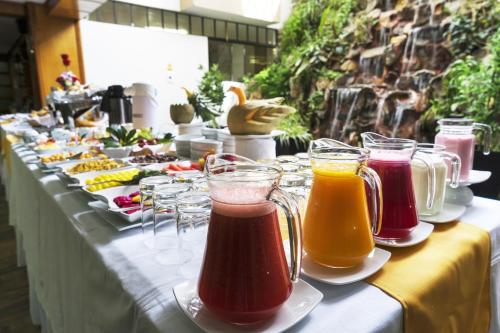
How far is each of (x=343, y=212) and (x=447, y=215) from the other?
0.30m

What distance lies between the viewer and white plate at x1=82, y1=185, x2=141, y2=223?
611 mm

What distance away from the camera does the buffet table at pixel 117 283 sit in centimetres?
37

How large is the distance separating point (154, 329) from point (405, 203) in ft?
1.27

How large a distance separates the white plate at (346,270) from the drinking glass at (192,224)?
16 cm

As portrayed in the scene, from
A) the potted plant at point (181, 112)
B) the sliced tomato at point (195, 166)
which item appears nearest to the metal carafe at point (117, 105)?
the potted plant at point (181, 112)

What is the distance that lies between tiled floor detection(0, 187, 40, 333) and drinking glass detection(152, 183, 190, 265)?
3.67 ft

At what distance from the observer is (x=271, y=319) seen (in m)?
0.34

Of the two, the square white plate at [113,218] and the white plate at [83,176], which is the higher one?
the white plate at [83,176]

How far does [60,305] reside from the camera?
772 millimetres

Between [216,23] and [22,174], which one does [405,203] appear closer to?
[22,174]

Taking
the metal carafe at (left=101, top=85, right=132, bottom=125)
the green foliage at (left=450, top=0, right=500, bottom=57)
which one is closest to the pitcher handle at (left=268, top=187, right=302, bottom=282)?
the metal carafe at (left=101, top=85, right=132, bottom=125)

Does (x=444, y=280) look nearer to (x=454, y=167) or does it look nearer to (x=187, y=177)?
(x=454, y=167)

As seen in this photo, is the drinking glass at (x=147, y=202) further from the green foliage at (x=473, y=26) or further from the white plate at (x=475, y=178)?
the green foliage at (x=473, y=26)

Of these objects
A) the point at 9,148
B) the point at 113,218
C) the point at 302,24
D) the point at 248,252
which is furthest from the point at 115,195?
the point at 302,24
